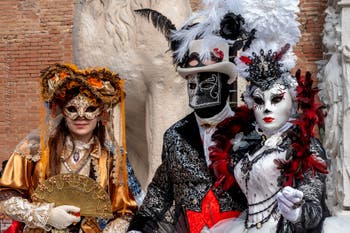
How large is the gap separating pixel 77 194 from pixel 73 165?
0.19m

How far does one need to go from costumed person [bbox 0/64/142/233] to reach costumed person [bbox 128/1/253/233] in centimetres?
29

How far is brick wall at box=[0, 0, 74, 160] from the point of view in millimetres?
9719

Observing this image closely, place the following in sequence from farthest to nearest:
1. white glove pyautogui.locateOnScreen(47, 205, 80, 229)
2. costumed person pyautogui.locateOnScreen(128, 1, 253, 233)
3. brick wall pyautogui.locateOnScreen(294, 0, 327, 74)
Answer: brick wall pyautogui.locateOnScreen(294, 0, 327, 74) < white glove pyautogui.locateOnScreen(47, 205, 80, 229) < costumed person pyautogui.locateOnScreen(128, 1, 253, 233)

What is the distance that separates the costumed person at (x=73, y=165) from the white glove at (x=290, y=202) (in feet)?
3.92

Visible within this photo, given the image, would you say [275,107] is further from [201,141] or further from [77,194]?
[77,194]

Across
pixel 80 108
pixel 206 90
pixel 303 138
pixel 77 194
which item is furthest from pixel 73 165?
pixel 303 138

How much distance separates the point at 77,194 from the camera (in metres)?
4.01

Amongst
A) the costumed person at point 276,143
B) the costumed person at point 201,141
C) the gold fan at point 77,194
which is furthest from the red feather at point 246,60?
the gold fan at point 77,194

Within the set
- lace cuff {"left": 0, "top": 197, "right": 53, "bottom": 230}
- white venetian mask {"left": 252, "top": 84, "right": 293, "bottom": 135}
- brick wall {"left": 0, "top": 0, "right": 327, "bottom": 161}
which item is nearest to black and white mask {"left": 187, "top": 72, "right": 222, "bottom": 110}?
white venetian mask {"left": 252, "top": 84, "right": 293, "bottom": 135}

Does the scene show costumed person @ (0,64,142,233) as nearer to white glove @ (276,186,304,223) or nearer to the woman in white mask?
the woman in white mask

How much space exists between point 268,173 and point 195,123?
26.9 inches

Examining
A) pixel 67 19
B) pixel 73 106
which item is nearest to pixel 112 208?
pixel 73 106

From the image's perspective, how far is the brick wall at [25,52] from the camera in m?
9.72

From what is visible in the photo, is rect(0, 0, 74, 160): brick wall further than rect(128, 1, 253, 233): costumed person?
Yes
